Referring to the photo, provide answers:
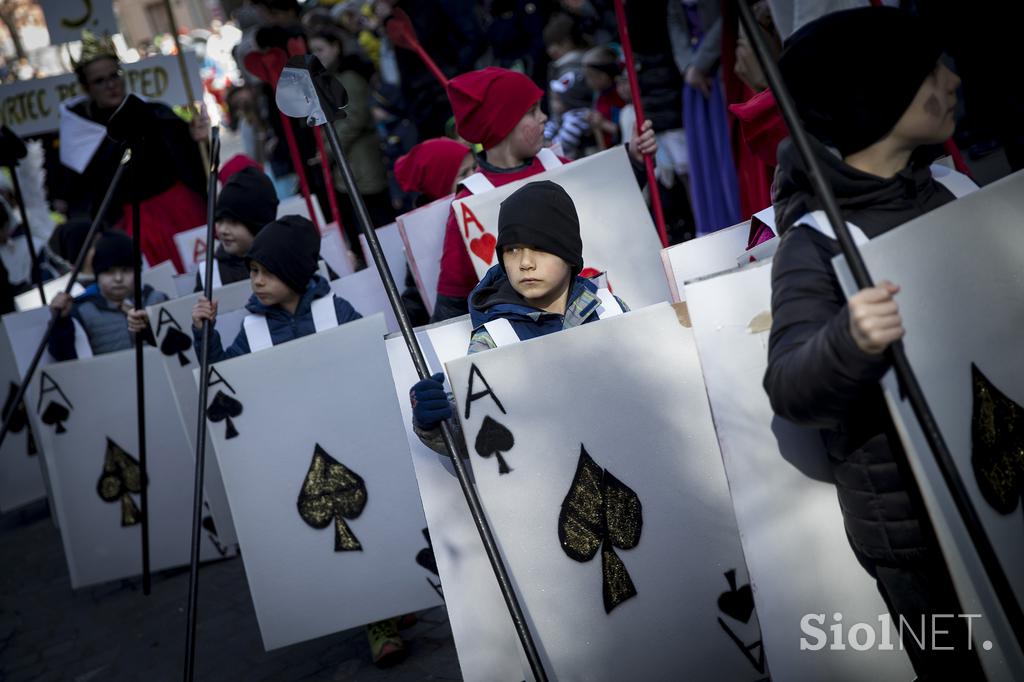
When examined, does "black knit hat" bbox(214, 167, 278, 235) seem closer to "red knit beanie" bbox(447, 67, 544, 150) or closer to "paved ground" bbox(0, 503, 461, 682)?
"red knit beanie" bbox(447, 67, 544, 150)

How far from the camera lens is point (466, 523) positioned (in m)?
2.84

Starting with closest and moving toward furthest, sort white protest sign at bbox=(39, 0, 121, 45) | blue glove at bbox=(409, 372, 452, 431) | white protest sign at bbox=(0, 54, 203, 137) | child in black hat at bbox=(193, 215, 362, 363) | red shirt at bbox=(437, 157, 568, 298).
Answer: blue glove at bbox=(409, 372, 452, 431), child in black hat at bbox=(193, 215, 362, 363), red shirt at bbox=(437, 157, 568, 298), white protest sign at bbox=(0, 54, 203, 137), white protest sign at bbox=(39, 0, 121, 45)

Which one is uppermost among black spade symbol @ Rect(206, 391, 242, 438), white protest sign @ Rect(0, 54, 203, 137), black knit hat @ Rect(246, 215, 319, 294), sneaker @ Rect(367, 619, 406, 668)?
white protest sign @ Rect(0, 54, 203, 137)

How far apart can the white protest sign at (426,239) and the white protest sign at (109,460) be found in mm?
1288

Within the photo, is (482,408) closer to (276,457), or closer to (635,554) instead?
(635,554)

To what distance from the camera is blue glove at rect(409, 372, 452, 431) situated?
2.57 meters

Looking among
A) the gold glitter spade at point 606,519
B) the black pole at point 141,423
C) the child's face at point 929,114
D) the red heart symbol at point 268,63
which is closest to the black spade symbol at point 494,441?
the gold glitter spade at point 606,519

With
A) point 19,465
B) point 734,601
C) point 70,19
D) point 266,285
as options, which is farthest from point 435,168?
point 70,19

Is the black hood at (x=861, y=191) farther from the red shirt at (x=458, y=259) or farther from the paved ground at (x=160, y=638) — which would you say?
the red shirt at (x=458, y=259)

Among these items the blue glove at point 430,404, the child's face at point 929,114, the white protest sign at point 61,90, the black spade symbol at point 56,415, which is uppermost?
the white protest sign at point 61,90

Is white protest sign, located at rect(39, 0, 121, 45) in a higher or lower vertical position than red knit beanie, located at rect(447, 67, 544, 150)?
higher

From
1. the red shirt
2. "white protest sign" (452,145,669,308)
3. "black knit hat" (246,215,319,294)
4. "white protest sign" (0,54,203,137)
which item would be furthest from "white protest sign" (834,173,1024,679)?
"white protest sign" (0,54,203,137)

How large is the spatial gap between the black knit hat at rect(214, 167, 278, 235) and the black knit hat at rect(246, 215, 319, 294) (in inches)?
37.2

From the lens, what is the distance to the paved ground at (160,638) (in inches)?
149
